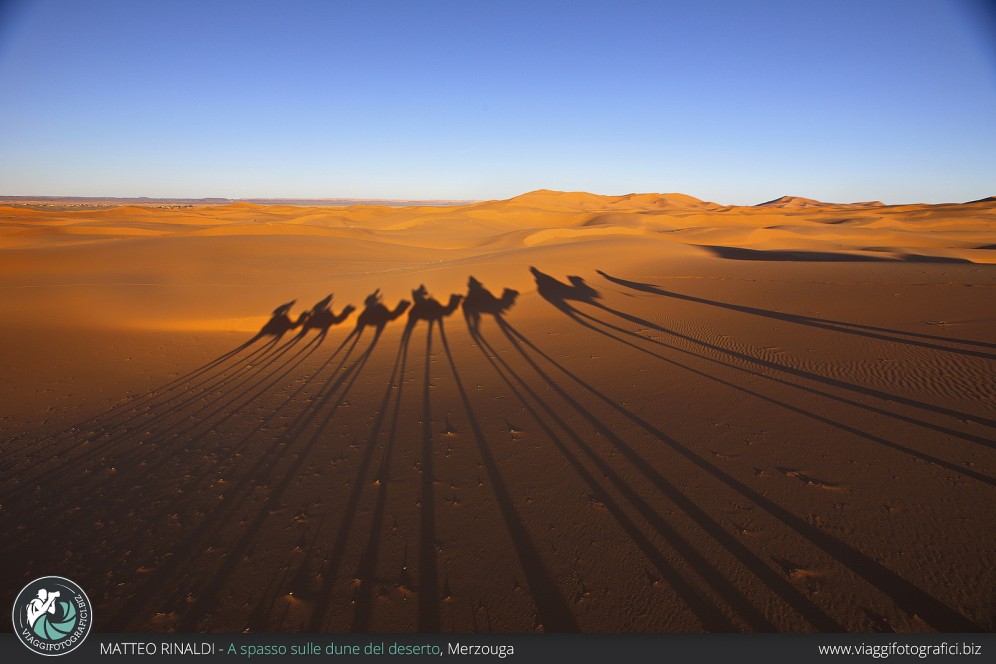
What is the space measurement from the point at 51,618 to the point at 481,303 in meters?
10.4

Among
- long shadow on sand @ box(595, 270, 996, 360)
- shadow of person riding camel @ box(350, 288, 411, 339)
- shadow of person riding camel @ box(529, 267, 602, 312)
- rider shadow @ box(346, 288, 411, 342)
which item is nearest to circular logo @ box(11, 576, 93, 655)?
rider shadow @ box(346, 288, 411, 342)

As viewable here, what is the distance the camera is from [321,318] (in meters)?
11.4

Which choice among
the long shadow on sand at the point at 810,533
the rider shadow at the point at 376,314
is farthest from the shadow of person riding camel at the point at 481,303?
the long shadow on sand at the point at 810,533

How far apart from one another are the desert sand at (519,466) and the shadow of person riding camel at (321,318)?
197 millimetres

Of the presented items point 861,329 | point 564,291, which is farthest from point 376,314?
point 861,329

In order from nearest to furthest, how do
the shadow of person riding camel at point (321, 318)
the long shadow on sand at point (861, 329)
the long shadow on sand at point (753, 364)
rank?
the long shadow on sand at point (753, 364), the long shadow on sand at point (861, 329), the shadow of person riding camel at point (321, 318)

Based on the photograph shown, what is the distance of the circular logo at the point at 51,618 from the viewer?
2.91 metres

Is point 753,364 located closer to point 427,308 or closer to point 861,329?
point 861,329

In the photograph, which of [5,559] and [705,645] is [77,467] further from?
[705,645]

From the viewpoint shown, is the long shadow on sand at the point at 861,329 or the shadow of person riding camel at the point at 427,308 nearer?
the long shadow on sand at the point at 861,329

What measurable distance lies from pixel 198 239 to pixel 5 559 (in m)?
20.3

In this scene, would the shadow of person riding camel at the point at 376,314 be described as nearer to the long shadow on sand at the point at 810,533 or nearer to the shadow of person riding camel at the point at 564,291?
the shadow of person riding camel at the point at 564,291

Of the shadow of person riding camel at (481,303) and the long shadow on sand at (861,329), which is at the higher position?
the long shadow on sand at (861,329)

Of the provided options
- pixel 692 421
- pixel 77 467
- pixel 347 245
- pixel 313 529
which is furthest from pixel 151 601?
pixel 347 245
